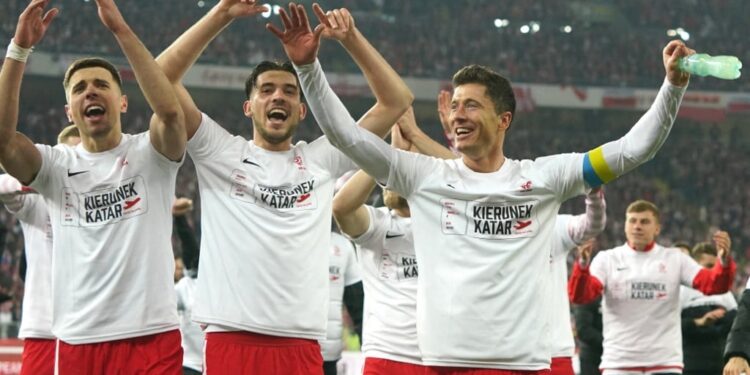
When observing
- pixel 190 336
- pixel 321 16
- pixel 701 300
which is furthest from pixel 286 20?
pixel 701 300

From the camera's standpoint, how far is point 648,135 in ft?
15.0

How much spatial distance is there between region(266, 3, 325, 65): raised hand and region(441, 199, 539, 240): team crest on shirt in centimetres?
86

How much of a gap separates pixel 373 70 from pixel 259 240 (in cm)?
99

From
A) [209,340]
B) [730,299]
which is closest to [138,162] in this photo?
[209,340]

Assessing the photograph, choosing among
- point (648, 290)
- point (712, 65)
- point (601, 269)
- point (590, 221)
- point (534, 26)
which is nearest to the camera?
point (712, 65)

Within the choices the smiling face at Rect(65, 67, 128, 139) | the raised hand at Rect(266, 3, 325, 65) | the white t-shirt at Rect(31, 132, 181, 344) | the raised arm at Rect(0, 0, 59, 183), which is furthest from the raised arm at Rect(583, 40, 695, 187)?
the raised arm at Rect(0, 0, 59, 183)

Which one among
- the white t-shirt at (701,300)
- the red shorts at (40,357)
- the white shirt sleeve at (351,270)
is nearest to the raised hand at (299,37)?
the red shorts at (40,357)

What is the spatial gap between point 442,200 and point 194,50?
1.53m

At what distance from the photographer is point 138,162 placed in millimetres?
5395

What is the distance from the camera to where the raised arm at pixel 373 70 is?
4676 mm

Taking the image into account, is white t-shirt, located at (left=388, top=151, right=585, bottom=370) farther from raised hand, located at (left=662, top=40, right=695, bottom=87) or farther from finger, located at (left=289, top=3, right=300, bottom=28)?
finger, located at (left=289, top=3, right=300, bottom=28)

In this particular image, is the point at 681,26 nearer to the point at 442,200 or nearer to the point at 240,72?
the point at 240,72

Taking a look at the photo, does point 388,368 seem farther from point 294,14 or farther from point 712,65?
point 712,65

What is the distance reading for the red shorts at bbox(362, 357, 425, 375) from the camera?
6.65 meters
